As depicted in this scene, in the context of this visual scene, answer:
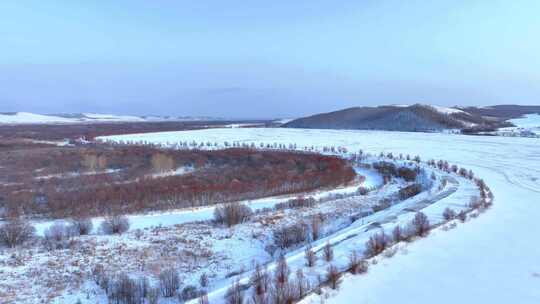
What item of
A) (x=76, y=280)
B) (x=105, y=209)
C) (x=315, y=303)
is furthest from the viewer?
(x=105, y=209)

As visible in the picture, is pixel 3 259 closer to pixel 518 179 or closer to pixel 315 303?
pixel 315 303

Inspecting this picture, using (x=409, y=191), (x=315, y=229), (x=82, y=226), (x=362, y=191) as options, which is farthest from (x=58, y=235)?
(x=409, y=191)

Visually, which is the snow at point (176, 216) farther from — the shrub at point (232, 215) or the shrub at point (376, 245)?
the shrub at point (376, 245)

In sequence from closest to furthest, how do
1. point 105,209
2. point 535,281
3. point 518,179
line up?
point 535,281
point 105,209
point 518,179

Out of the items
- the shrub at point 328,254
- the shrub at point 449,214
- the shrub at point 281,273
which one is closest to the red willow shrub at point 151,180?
the shrub at point 449,214

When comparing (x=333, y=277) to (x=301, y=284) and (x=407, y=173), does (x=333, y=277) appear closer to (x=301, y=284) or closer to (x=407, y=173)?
(x=301, y=284)

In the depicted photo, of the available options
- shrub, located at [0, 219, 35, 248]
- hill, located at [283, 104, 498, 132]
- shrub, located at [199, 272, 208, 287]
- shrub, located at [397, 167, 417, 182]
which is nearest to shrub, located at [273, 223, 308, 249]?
shrub, located at [199, 272, 208, 287]

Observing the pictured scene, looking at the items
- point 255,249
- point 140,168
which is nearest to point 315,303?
point 255,249
